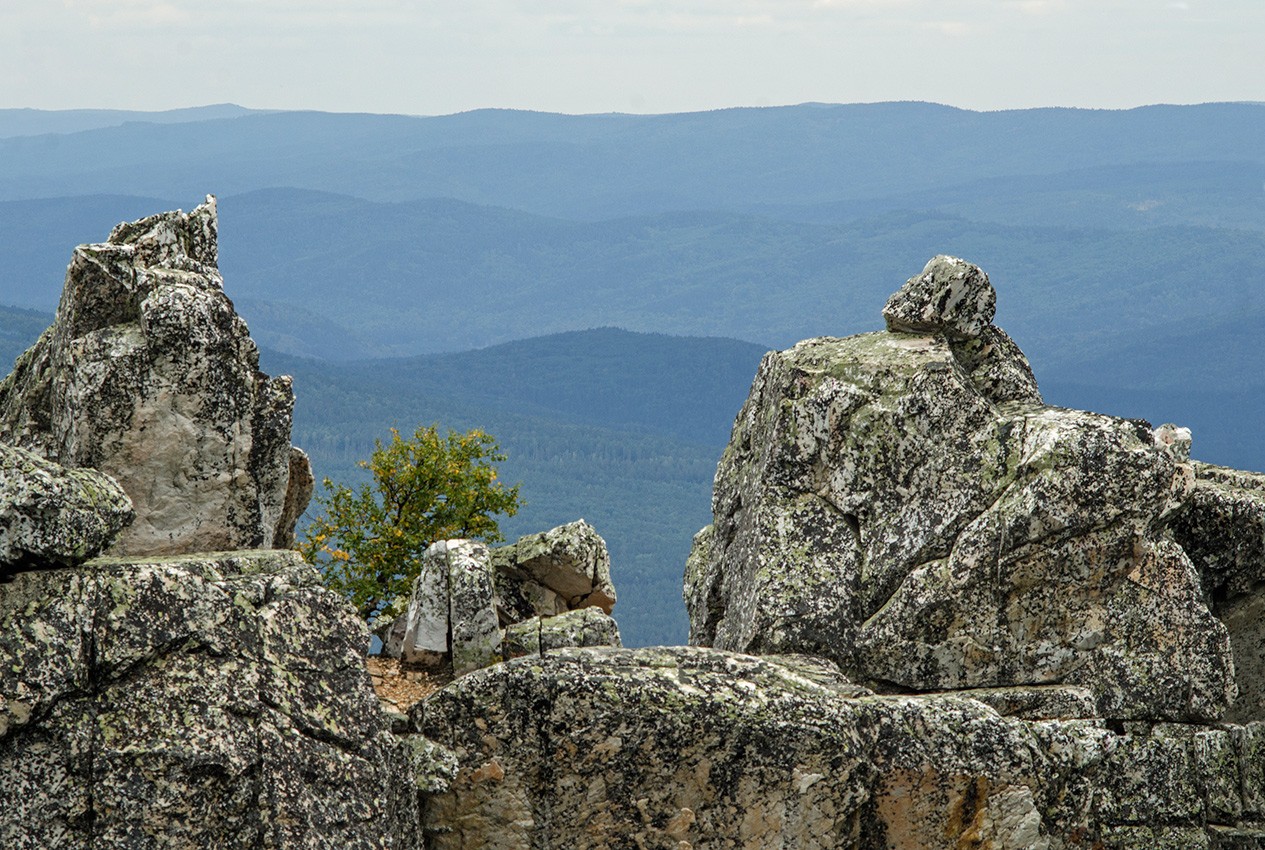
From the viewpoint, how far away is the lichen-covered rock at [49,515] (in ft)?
68.3

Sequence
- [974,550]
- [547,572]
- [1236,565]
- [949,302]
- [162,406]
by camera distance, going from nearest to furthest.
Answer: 1. [162,406]
2. [974,550]
3. [1236,565]
4. [949,302]
5. [547,572]

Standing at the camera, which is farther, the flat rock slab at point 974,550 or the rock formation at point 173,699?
the flat rock slab at point 974,550

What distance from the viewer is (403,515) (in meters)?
49.9

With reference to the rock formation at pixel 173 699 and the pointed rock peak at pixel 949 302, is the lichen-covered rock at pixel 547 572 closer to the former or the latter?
the pointed rock peak at pixel 949 302

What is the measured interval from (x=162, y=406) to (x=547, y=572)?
13.7 m

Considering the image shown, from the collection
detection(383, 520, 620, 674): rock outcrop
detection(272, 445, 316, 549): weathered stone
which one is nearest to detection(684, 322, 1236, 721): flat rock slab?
detection(383, 520, 620, 674): rock outcrop

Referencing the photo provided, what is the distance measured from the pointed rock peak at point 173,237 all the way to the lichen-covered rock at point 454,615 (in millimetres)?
11645

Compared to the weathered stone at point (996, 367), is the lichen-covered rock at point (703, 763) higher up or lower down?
lower down

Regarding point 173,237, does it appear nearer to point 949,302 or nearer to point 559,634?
point 559,634

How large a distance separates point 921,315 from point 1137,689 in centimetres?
1214

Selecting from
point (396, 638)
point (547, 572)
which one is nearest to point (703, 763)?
point (396, 638)

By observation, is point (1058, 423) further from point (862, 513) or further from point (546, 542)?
point (546, 542)

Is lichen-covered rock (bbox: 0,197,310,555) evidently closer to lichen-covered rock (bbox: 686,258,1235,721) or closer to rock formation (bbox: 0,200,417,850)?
rock formation (bbox: 0,200,417,850)

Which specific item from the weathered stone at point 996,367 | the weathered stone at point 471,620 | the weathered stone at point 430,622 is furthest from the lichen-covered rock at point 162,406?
the weathered stone at point 996,367
